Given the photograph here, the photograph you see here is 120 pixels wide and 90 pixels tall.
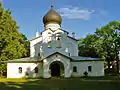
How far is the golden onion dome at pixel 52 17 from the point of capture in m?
41.1

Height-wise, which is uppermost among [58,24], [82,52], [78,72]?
[58,24]

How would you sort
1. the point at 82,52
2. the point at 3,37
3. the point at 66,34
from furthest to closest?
the point at 82,52, the point at 66,34, the point at 3,37

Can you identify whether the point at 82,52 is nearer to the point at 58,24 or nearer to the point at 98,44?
the point at 98,44

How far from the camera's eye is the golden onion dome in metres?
41.1

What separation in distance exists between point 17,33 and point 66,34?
9225 millimetres

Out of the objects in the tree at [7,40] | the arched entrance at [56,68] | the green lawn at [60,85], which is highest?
the tree at [7,40]

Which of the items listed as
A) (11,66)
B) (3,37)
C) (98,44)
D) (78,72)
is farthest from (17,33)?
(98,44)

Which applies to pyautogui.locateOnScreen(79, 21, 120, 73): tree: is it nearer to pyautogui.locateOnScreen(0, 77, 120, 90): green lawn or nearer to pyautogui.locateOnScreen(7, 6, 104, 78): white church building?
pyautogui.locateOnScreen(7, 6, 104, 78): white church building

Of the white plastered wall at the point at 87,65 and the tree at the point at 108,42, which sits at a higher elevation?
the tree at the point at 108,42

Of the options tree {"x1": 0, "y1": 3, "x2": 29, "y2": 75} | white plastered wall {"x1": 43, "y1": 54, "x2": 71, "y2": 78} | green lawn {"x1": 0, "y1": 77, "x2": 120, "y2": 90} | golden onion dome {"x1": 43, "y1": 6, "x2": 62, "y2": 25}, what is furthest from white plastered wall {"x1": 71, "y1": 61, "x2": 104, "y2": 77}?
green lawn {"x1": 0, "y1": 77, "x2": 120, "y2": 90}

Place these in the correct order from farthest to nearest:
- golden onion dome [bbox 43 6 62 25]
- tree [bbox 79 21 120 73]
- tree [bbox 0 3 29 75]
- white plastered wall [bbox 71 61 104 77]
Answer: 1. tree [bbox 79 21 120 73]
2. golden onion dome [bbox 43 6 62 25]
3. tree [bbox 0 3 29 75]
4. white plastered wall [bbox 71 61 104 77]

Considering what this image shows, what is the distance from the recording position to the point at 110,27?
4853 cm

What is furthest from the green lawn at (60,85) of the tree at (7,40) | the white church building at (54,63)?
the tree at (7,40)

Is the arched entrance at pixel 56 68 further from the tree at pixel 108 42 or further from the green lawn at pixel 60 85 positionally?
the tree at pixel 108 42
